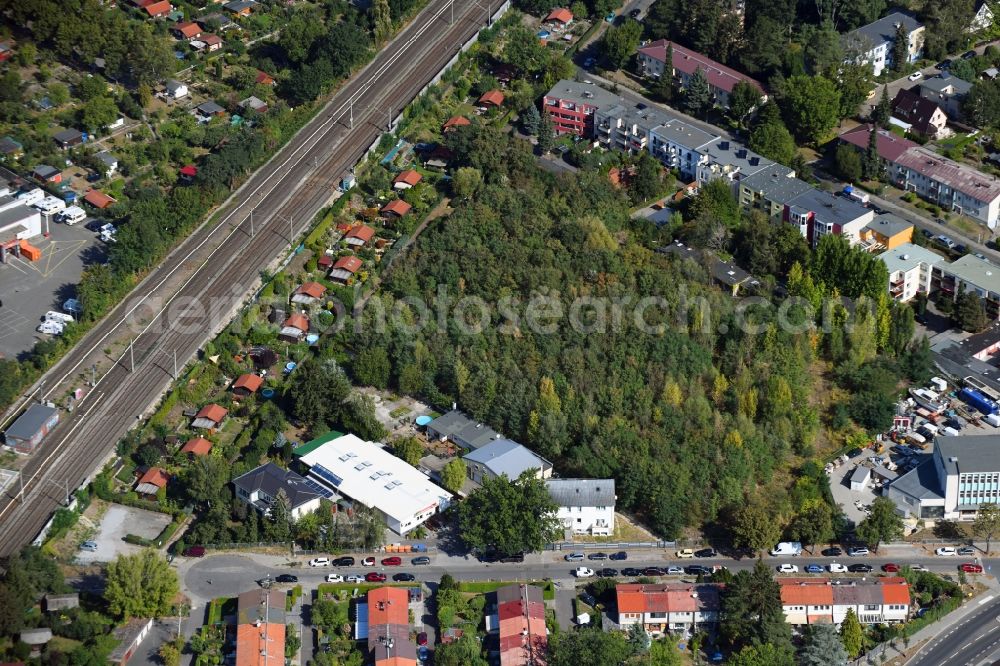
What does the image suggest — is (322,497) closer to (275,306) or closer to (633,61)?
(275,306)

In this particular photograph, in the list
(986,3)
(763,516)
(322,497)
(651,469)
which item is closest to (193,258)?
(322,497)

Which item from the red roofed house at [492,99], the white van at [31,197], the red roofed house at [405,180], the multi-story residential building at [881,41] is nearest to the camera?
the white van at [31,197]

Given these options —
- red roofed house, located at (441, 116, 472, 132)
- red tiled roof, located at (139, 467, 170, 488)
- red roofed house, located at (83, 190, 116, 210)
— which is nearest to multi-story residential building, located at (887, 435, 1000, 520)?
red tiled roof, located at (139, 467, 170, 488)

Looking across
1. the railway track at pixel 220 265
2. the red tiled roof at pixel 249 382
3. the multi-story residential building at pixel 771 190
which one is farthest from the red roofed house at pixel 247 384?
the multi-story residential building at pixel 771 190

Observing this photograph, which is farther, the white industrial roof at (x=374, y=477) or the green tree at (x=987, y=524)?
the white industrial roof at (x=374, y=477)

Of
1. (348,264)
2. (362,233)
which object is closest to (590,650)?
(348,264)

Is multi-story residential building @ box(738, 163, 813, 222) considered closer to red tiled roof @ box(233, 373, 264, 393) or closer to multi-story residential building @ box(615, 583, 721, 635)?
multi-story residential building @ box(615, 583, 721, 635)

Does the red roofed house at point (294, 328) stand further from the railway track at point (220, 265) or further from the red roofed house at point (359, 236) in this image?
the red roofed house at point (359, 236)
